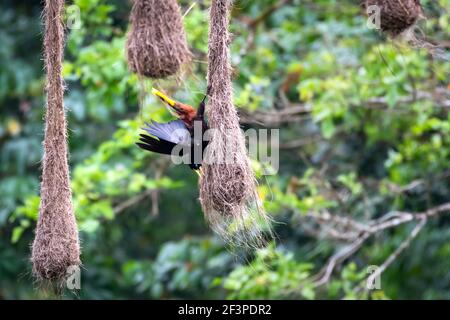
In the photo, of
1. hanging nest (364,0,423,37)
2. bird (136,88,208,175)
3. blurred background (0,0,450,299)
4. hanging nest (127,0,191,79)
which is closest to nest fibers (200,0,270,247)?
bird (136,88,208,175)

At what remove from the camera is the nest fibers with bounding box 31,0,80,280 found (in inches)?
112

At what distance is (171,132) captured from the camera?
122 inches

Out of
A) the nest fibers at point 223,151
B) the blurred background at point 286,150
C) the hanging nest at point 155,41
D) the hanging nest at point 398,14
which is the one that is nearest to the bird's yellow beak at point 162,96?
the hanging nest at point 155,41

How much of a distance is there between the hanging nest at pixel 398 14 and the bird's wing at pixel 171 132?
37.2 inches

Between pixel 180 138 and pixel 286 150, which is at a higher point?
pixel 180 138

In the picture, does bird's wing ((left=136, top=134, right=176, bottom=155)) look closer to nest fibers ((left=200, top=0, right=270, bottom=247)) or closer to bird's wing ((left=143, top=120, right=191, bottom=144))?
bird's wing ((left=143, top=120, right=191, bottom=144))

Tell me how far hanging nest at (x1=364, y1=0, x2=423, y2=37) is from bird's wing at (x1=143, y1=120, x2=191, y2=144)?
944 millimetres

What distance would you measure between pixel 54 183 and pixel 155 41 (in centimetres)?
76

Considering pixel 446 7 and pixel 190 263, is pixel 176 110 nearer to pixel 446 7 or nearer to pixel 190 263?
pixel 446 7

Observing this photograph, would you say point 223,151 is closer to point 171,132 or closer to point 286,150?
point 171,132

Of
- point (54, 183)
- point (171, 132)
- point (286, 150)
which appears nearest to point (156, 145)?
point (171, 132)

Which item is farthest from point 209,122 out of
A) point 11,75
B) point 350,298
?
point 11,75

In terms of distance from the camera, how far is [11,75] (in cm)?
725
